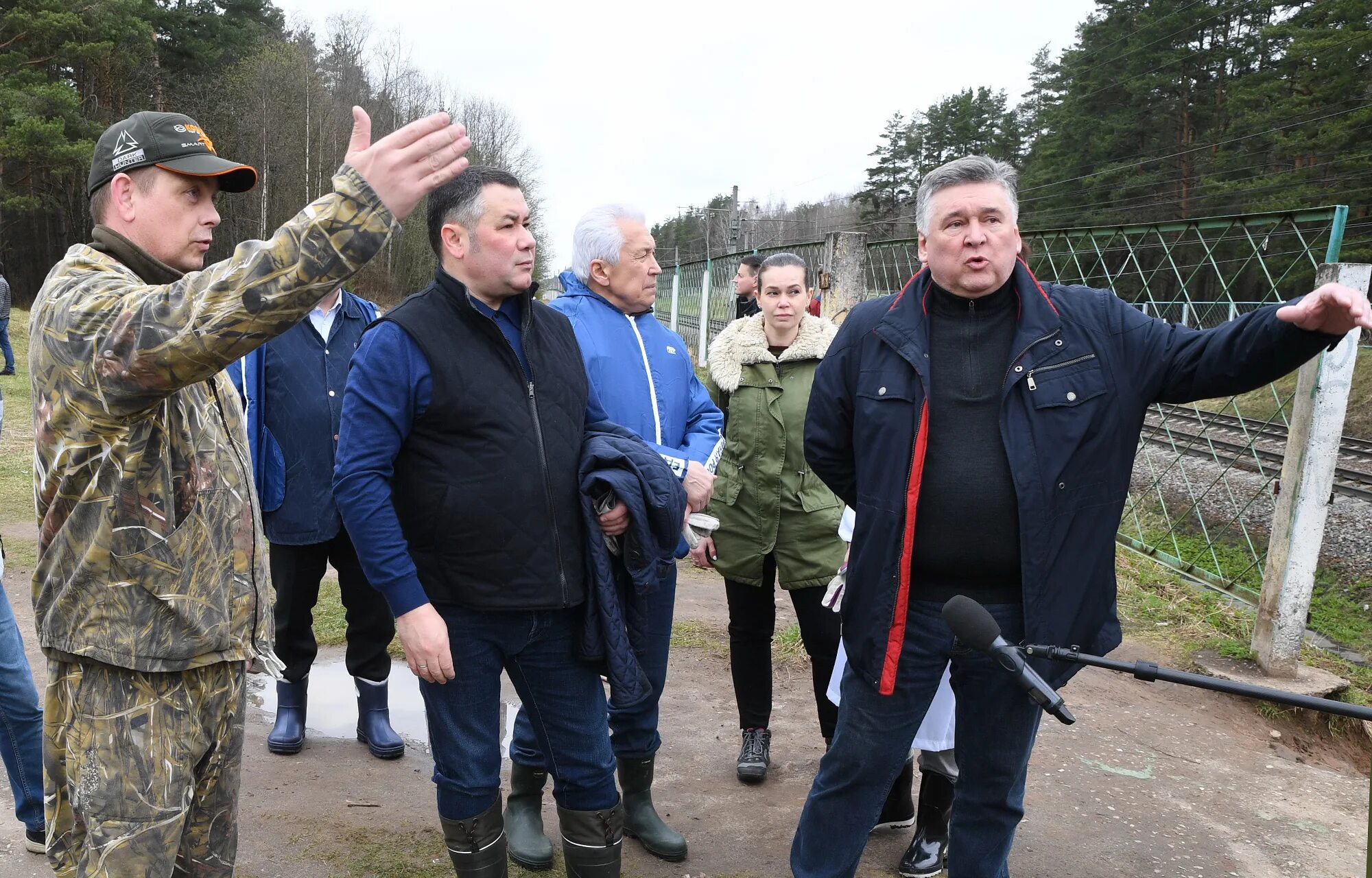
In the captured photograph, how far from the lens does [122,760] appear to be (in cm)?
202

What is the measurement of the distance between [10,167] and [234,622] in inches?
1539

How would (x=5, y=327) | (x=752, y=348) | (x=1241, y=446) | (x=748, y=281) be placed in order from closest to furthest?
(x=752, y=348), (x=748, y=281), (x=1241, y=446), (x=5, y=327)

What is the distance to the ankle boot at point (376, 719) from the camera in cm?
416

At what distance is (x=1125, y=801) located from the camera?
3979mm

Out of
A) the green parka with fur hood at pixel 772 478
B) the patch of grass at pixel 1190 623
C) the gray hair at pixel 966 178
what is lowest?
the patch of grass at pixel 1190 623

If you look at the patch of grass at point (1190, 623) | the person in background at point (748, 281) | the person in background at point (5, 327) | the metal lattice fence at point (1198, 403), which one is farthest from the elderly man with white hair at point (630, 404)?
the person in background at point (5, 327)

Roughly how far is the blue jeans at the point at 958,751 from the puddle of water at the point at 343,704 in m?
1.75

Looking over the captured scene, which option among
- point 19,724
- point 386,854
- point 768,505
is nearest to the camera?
point 19,724

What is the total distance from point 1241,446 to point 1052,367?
11.9 m

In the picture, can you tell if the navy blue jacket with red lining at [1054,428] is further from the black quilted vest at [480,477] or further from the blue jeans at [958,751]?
the black quilted vest at [480,477]

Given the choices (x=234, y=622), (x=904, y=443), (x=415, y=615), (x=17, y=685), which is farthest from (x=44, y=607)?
(x=904, y=443)

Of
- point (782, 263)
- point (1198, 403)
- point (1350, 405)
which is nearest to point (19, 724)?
point (782, 263)

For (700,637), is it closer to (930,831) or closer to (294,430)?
(930,831)

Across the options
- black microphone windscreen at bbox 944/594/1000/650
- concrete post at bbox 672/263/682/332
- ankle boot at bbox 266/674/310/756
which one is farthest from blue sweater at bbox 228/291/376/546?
concrete post at bbox 672/263/682/332
